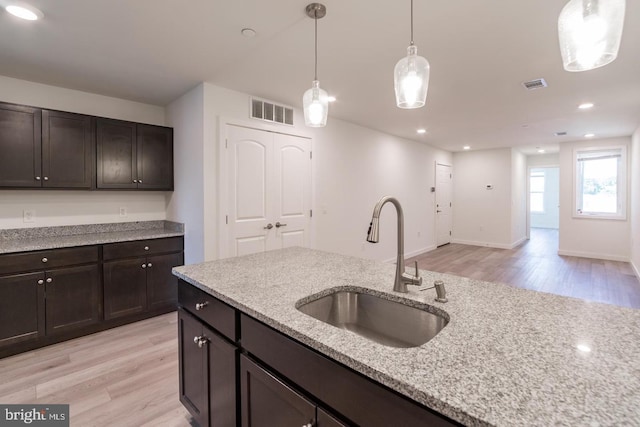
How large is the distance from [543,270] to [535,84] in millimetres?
3627

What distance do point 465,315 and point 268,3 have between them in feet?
6.69

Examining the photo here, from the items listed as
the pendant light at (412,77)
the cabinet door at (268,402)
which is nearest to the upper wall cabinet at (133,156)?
the cabinet door at (268,402)

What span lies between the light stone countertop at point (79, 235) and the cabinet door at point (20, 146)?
54 cm

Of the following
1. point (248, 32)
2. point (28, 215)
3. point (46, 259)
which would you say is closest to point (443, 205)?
point (248, 32)

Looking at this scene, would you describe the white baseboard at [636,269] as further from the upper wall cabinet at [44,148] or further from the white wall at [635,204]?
the upper wall cabinet at [44,148]

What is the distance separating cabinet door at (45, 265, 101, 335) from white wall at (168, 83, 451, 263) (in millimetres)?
898

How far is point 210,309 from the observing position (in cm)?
140

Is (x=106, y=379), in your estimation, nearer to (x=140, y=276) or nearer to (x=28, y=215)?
(x=140, y=276)

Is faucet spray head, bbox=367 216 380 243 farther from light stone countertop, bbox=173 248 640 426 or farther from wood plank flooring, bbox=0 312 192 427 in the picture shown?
wood plank flooring, bbox=0 312 192 427

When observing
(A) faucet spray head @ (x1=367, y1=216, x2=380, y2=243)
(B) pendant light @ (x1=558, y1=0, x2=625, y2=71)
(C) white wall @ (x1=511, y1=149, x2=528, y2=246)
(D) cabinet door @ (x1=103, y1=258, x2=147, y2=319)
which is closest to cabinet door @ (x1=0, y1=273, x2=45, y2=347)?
(D) cabinet door @ (x1=103, y1=258, x2=147, y2=319)

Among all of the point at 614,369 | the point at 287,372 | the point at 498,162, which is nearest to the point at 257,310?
the point at 287,372

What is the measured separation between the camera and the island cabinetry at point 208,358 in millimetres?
1280

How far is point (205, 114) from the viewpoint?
304 cm

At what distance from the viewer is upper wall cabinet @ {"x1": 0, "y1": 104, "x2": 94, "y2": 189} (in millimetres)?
2652
